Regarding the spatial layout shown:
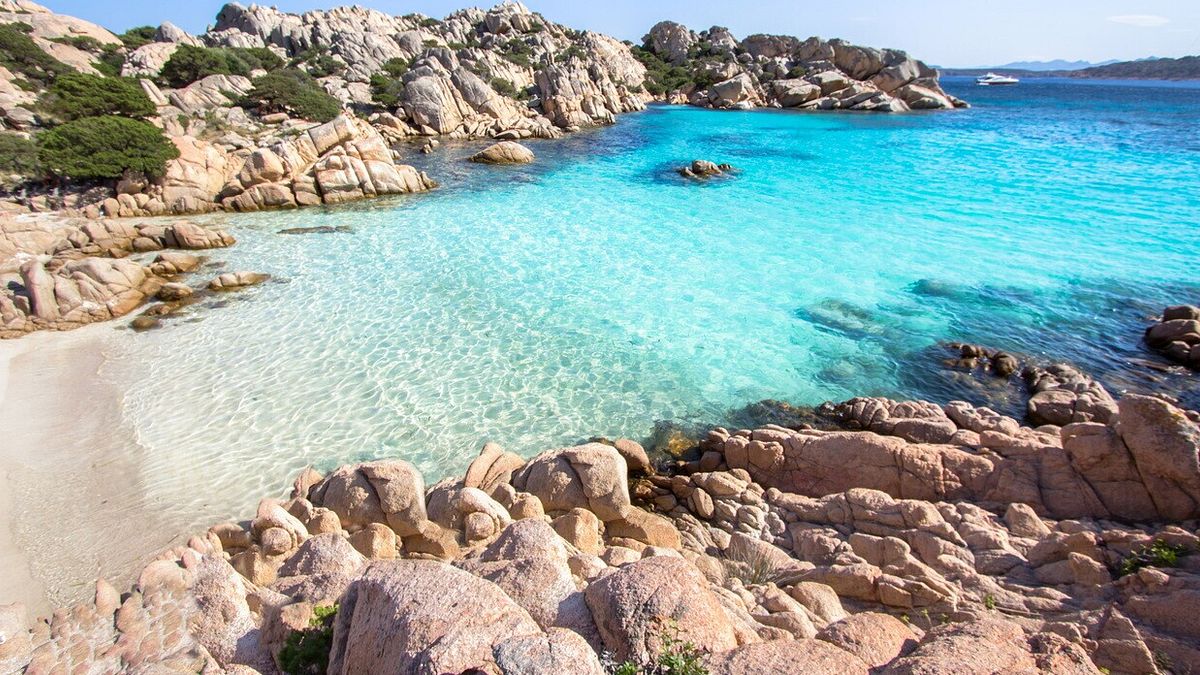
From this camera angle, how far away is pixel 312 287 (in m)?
21.2

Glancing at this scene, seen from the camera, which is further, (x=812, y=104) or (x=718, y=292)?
(x=812, y=104)

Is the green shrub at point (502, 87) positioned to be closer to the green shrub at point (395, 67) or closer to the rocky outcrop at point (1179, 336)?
the green shrub at point (395, 67)

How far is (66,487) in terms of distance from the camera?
11680mm

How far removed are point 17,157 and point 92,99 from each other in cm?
912

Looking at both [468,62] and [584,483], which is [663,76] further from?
[584,483]

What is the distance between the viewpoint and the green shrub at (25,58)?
45.0 meters

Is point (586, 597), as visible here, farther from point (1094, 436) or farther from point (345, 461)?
point (1094, 436)

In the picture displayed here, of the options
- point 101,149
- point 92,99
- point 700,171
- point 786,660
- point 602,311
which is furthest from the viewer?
point 700,171

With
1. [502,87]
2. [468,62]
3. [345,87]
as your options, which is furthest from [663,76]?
[345,87]

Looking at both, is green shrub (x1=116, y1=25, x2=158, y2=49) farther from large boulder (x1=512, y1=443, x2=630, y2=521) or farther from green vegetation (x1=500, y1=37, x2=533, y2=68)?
large boulder (x1=512, y1=443, x2=630, y2=521)

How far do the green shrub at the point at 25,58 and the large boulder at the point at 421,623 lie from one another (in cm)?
6141

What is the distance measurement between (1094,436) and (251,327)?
21994 millimetres

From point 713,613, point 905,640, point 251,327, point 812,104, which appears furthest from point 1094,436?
point 812,104

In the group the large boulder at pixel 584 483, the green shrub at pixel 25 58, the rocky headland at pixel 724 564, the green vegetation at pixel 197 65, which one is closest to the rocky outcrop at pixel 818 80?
the green vegetation at pixel 197 65
